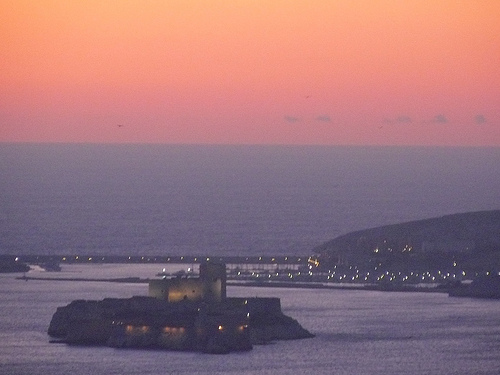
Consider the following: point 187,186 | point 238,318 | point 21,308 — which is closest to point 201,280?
point 238,318

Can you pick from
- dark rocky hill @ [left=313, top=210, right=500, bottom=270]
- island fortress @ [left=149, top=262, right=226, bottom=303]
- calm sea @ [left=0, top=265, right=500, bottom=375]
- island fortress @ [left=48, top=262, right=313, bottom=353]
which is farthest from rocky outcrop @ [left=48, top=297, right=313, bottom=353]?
dark rocky hill @ [left=313, top=210, right=500, bottom=270]

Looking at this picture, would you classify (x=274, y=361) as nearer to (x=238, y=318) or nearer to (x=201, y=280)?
(x=238, y=318)

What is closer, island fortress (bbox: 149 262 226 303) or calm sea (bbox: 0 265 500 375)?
calm sea (bbox: 0 265 500 375)

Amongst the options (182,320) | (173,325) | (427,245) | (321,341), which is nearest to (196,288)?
(321,341)

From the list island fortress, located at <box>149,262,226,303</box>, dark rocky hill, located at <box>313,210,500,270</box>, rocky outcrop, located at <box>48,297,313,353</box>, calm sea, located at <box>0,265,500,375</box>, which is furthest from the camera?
dark rocky hill, located at <box>313,210,500,270</box>

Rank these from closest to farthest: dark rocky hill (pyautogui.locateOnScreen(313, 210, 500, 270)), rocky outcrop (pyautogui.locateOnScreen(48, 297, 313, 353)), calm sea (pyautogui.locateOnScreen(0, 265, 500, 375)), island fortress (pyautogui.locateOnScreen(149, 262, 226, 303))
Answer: calm sea (pyautogui.locateOnScreen(0, 265, 500, 375))
rocky outcrop (pyautogui.locateOnScreen(48, 297, 313, 353))
island fortress (pyautogui.locateOnScreen(149, 262, 226, 303))
dark rocky hill (pyautogui.locateOnScreen(313, 210, 500, 270))

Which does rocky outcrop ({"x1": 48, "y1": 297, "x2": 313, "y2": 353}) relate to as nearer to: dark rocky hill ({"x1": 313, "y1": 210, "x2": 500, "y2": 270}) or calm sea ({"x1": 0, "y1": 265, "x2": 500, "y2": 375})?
calm sea ({"x1": 0, "y1": 265, "x2": 500, "y2": 375})

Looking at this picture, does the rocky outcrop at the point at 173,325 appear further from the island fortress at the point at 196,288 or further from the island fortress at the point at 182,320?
the island fortress at the point at 196,288
